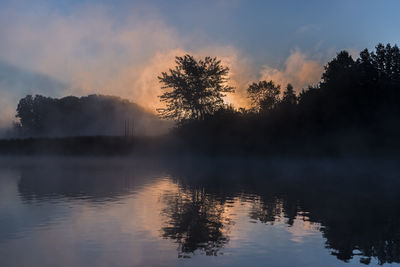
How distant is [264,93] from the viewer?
407 feet

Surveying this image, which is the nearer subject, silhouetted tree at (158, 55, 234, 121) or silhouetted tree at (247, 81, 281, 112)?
silhouetted tree at (158, 55, 234, 121)

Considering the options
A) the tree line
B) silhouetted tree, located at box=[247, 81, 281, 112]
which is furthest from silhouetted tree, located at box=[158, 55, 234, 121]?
silhouetted tree, located at box=[247, 81, 281, 112]

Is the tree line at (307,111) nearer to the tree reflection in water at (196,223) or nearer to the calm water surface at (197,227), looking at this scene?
the calm water surface at (197,227)

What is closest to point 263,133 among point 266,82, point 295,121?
point 295,121

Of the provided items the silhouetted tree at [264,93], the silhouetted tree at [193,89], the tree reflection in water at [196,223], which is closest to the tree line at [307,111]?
the silhouetted tree at [193,89]

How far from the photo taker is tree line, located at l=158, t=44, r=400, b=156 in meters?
63.8

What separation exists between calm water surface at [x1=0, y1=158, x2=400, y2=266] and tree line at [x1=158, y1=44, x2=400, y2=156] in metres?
37.3

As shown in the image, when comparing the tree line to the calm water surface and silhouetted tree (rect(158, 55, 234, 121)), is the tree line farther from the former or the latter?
the calm water surface

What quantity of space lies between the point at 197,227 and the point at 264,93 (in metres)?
111

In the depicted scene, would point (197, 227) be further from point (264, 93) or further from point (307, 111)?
point (264, 93)

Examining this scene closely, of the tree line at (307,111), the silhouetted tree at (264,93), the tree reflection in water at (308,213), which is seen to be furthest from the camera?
the silhouetted tree at (264,93)

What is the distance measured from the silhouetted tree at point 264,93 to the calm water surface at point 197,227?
95.1 m

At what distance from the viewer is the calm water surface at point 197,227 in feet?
40.2

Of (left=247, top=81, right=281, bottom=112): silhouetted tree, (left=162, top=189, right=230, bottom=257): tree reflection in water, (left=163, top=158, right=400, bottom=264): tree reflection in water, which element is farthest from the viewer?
(left=247, top=81, right=281, bottom=112): silhouetted tree
